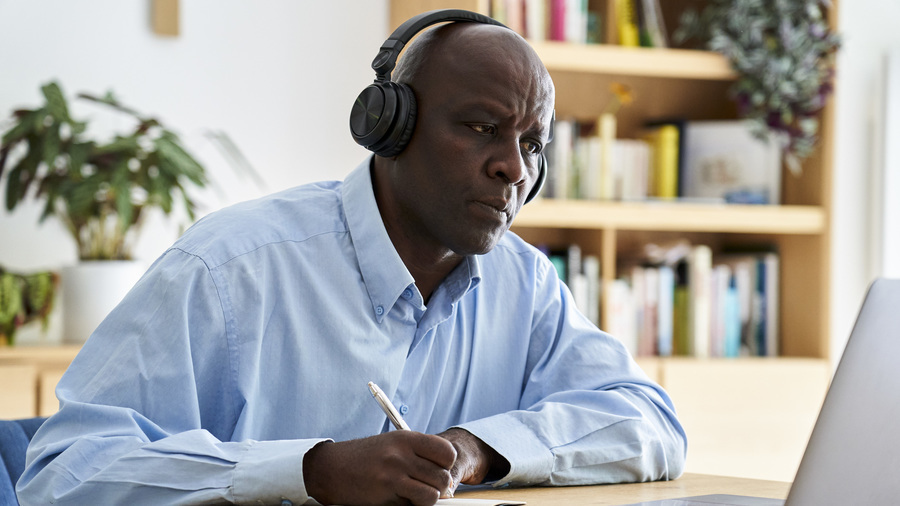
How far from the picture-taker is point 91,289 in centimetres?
223

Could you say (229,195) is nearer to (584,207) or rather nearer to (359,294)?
(584,207)

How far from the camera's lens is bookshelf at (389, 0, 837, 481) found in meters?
2.69

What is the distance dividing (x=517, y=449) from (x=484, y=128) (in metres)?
0.37

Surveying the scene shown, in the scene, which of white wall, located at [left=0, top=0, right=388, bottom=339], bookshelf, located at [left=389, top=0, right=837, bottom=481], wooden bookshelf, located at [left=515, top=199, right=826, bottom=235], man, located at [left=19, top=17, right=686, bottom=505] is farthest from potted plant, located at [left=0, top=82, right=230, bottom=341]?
man, located at [left=19, top=17, right=686, bottom=505]

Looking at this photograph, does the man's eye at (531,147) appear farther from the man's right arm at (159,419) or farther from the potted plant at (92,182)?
the potted plant at (92,182)

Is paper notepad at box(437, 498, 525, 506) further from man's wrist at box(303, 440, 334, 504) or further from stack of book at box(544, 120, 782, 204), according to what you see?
stack of book at box(544, 120, 782, 204)

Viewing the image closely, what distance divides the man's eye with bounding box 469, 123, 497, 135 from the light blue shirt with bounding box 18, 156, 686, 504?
0.16 m

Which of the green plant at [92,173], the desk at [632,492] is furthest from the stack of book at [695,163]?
the desk at [632,492]

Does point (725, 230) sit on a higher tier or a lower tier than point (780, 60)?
lower

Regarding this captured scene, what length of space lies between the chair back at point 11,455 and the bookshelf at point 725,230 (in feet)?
5.47

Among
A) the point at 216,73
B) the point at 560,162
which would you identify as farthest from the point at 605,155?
the point at 216,73

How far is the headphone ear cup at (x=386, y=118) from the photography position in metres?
1.12

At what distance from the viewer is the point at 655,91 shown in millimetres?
3061

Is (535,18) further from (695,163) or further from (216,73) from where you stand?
(216,73)
